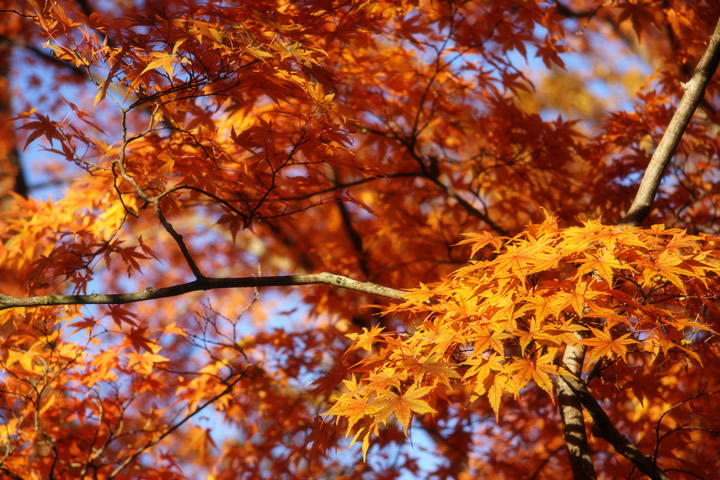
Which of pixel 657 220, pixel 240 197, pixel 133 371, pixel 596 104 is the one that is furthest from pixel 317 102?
pixel 596 104

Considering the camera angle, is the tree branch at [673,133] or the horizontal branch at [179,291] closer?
the horizontal branch at [179,291]

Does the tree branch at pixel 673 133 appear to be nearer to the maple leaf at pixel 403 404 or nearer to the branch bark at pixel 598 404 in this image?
the branch bark at pixel 598 404

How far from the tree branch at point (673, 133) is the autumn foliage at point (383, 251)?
1 centimetres

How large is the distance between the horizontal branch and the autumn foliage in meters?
0.01

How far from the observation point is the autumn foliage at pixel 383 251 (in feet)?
6.67

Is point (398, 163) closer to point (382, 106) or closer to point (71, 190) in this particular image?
point (382, 106)

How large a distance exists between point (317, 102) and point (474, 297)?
963 millimetres

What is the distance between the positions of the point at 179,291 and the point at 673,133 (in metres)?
2.37

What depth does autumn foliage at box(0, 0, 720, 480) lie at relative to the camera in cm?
203

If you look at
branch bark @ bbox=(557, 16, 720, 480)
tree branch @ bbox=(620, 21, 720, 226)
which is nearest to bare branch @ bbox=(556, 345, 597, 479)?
branch bark @ bbox=(557, 16, 720, 480)

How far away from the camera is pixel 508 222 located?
4.67 meters

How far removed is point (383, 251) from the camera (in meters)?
5.30

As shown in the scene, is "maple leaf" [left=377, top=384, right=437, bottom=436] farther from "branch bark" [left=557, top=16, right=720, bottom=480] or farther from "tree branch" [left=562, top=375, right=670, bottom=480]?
"tree branch" [left=562, top=375, right=670, bottom=480]

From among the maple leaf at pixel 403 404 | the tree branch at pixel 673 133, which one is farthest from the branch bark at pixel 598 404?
the maple leaf at pixel 403 404
